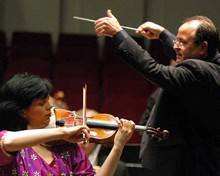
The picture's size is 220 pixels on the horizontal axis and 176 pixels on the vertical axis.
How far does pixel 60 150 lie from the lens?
1.70 metres

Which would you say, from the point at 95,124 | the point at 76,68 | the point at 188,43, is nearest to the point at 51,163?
the point at 95,124

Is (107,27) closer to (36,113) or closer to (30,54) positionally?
(36,113)

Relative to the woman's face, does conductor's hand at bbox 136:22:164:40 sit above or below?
above

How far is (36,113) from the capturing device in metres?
1.61

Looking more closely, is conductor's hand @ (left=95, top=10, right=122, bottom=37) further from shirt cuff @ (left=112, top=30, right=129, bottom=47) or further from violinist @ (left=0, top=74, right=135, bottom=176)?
violinist @ (left=0, top=74, right=135, bottom=176)

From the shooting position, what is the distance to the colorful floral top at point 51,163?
1.56 m

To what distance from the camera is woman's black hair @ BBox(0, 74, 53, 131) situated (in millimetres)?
1585

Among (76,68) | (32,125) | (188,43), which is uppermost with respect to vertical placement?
(188,43)

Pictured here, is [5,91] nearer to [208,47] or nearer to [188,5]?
[208,47]

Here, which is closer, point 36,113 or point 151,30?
point 36,113

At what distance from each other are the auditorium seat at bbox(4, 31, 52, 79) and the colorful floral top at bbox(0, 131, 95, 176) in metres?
2.06

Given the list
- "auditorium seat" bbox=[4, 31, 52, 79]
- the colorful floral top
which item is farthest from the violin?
"auditorium seat" bbox=[4, 31, 52, 79]

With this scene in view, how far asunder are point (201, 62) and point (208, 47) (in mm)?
90

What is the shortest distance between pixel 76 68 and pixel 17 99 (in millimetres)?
2148
